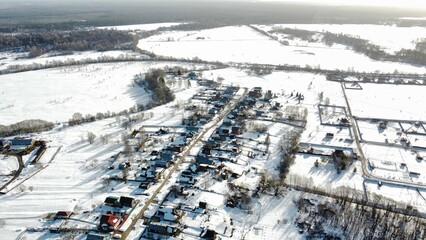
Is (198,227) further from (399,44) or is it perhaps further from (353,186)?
(399,44)

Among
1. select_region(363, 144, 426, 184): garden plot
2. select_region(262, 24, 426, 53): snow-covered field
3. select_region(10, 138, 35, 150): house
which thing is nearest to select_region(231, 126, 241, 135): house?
select_region(363, 144, 426, 184): garden plot

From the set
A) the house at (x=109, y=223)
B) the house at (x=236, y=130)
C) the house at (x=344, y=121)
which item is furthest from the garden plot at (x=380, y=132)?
the house at (x=109, y=223)

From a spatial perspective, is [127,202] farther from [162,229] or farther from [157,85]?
[157,85]

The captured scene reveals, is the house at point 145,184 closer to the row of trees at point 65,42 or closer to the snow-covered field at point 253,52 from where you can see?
the snow-covered field at point 253,52

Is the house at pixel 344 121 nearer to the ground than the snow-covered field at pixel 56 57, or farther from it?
nearer to the ground

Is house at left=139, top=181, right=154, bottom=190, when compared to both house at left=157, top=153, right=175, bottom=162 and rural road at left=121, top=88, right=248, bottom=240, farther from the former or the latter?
house at left=157, top=153, right=175, bottom=162

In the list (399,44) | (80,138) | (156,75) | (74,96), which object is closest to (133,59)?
(156,75)
